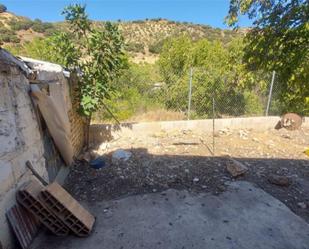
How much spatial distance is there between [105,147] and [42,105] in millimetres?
2587

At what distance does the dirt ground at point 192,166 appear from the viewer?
3.88 metres

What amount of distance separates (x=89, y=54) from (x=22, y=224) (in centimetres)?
330

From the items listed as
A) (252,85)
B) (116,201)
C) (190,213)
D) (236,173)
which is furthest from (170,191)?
(252,85)

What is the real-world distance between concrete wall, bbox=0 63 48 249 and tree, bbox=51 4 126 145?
1.83 m

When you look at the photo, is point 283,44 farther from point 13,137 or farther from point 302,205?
point 13,137

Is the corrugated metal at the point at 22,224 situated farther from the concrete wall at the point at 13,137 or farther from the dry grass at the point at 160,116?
the dry grass at the point at 160,116

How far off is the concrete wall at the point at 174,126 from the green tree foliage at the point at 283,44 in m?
0.94

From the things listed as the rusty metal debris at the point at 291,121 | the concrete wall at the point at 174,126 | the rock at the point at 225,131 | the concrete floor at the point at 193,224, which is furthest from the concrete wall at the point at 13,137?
the rusty metal debris at the point at 291,121

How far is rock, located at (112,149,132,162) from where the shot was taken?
4863 millimetres

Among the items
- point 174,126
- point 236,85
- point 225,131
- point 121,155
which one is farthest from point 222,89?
point 121,155

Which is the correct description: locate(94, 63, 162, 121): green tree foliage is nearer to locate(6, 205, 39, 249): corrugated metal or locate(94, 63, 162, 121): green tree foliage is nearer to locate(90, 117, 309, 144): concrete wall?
locate(90, 117, 309, 144): concrete wall

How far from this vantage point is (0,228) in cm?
219

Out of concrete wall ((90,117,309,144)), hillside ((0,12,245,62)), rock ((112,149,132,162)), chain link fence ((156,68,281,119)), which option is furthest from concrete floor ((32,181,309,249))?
hillside ((0,12,245,62))

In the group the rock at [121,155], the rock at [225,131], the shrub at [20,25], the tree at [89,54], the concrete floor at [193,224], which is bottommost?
the concrete floor at [193,224]
